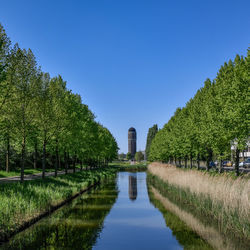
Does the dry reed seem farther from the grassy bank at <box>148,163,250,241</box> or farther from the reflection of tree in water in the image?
the reflection of tree in water

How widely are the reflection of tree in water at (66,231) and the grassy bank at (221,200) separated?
557 centimetres

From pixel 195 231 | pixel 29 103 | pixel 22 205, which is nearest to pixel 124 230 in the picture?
pixel 195 231

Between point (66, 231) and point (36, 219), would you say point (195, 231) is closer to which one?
point (66, 231)

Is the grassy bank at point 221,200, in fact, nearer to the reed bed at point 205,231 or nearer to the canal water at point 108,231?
the reed bed at point 205,231

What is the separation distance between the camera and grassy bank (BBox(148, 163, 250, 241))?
36.5 ft

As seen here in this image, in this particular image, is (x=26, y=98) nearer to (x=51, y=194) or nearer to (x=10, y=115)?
(x=10, y=115)

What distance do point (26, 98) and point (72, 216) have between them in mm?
10456

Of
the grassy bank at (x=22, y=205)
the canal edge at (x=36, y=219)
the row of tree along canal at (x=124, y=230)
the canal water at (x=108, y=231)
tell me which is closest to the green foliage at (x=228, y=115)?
the row of tree along canal at (x=124, y=230)

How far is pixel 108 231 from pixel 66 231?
189 centimetres

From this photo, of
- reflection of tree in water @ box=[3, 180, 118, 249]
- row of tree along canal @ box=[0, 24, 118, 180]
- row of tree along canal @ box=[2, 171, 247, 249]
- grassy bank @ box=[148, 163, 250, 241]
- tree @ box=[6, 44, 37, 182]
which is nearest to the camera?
reflection of tree in water @ box=[3, 180, 118, 249]

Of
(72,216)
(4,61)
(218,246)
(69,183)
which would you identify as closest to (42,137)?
(69,183)

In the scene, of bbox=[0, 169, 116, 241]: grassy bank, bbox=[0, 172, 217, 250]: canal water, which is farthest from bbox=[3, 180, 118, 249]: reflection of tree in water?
bbox=[0, 169, 116, 241]: grassy bank

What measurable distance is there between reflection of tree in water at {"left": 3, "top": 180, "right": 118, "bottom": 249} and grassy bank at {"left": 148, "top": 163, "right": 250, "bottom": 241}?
5.57 m

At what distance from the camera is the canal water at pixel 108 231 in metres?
11.0
